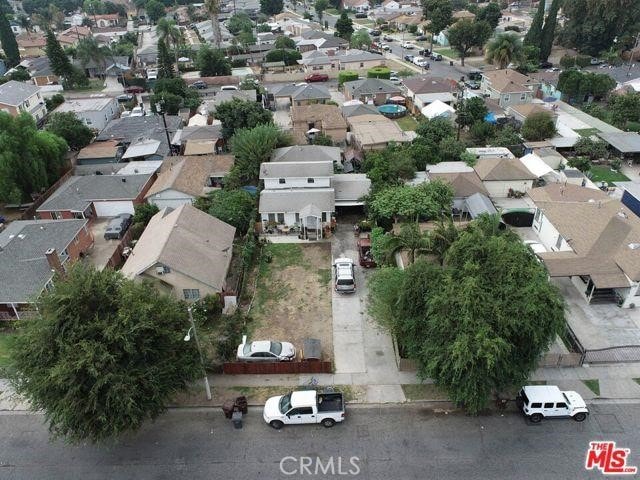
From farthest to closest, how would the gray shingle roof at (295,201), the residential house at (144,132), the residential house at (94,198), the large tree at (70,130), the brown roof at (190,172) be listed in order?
the large tree at (70,130), the residential house at (144,132), the brown roof at (190,172), the residential house at (94,198), the gray shingle roof at (295,201)

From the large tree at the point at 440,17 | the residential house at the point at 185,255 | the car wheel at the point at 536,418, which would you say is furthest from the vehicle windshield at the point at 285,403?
the large tree at the point at 440,17

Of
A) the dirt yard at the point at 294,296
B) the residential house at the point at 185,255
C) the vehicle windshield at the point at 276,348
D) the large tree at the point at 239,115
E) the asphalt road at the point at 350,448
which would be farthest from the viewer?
the large tree at the point at 239,115

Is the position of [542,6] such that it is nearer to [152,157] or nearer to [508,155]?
[508,155]

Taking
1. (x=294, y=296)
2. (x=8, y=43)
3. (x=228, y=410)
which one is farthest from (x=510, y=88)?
(x=8, y=43)

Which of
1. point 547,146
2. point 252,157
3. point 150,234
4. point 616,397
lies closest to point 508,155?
point 547,146

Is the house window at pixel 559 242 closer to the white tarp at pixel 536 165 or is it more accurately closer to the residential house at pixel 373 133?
the white tarp at pixel 536 165

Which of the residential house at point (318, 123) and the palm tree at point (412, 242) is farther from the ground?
the palm tree at point (412, 242)

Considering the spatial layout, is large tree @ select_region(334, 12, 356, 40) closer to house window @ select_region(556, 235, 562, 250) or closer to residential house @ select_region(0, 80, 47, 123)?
residential house @ select_region(0, 80, 47, 123)
